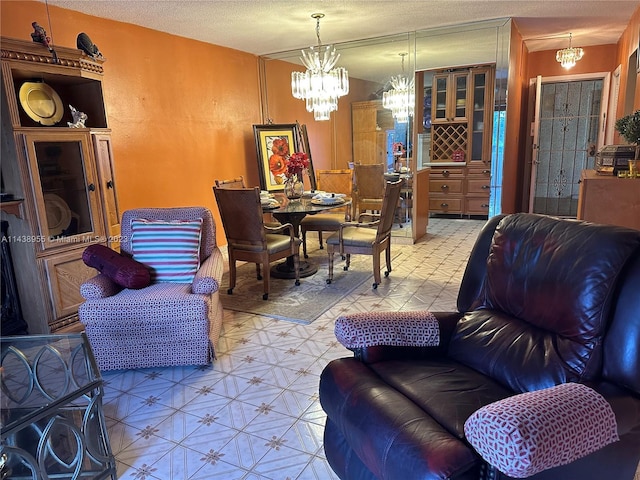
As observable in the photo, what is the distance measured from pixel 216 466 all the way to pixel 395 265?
9.99 ft

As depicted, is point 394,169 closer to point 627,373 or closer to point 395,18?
point 395,18

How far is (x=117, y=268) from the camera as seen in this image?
2529mm

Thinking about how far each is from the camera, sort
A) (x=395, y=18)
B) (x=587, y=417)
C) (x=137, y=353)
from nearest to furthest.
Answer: (x=587, y=417)
(x=137, y=353)
(x=395, y=18)

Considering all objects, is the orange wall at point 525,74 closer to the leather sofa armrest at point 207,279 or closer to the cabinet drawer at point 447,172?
the cabinet drawer at point 447,172

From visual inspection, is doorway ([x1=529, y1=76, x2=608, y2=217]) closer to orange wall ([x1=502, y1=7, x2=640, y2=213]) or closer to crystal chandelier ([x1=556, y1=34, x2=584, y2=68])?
orange wall ([x1=502, y1=7, x2=640, y2=213])

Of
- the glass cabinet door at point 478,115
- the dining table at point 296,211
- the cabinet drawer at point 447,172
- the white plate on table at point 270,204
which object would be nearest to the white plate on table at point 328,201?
the dining table at point 296,211

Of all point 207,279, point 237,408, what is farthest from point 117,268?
point 237,408

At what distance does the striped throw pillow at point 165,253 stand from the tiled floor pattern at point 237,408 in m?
0.56

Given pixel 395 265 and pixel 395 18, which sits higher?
pixel 395 18

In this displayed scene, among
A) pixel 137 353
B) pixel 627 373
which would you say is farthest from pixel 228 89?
pixel 627 373

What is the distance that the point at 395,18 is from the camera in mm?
4270

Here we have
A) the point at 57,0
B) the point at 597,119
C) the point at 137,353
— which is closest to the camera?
the point at 137,353

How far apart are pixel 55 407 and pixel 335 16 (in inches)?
159

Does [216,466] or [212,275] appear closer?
[216,466]
